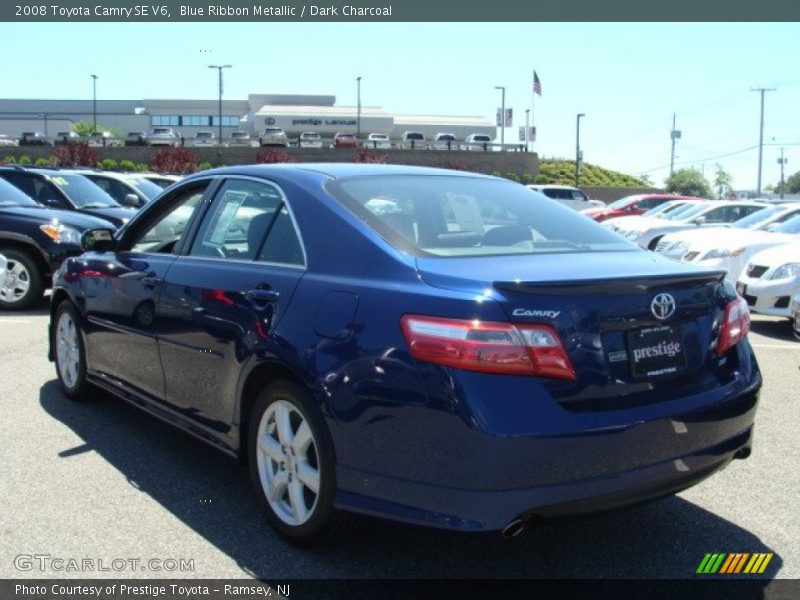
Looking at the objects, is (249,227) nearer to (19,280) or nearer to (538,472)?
(538,472)

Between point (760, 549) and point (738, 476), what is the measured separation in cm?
95

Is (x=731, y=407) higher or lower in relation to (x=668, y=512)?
higher

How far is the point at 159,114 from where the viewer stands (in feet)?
365

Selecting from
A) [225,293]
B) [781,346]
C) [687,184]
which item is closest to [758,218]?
[781,346]

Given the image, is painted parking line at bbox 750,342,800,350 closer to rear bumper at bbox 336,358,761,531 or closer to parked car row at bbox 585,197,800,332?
parked car row at bbox 585,197,800,332

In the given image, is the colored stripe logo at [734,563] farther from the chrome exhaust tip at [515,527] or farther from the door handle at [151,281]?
the door handle at [151,281]

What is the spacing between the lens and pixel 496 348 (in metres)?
2.91

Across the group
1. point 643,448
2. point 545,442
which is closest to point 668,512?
point 643,448

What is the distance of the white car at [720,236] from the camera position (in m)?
11.5

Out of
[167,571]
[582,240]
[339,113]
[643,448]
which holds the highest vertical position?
[339,113]

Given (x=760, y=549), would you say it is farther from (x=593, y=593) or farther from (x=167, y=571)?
(x=167, y=571)

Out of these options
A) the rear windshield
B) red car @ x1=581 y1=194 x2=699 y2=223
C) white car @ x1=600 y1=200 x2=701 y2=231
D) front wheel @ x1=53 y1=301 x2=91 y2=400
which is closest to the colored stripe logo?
the rear windshield

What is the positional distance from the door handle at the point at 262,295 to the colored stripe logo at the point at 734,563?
2105mm

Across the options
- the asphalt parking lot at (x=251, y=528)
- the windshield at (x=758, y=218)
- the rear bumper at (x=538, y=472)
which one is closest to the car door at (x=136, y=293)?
the asphalt parking lot at (x=251, y=528)
